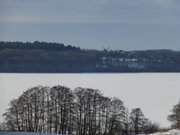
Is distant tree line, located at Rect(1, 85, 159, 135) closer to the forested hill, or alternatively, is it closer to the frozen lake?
the frozen lake

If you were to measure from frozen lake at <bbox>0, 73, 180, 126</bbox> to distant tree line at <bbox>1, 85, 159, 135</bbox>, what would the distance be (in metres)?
1.11

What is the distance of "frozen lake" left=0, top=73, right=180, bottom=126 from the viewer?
21828 millimetres

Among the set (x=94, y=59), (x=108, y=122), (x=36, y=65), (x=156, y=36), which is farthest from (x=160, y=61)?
(x=156, y=36)

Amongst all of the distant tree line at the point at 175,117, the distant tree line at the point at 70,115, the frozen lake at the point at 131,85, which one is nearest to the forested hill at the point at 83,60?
the frozen lake at the point at 131,85

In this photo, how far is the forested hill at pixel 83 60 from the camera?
2619 centimetres

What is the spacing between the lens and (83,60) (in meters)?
29.2

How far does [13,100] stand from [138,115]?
413 centimetres

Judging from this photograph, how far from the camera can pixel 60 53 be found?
2969cm

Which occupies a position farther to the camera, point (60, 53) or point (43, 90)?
point (60, 53)

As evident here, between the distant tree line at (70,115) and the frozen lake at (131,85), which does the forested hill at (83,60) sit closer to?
the frozen lake at (131,85)

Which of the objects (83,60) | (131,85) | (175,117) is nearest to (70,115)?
(175,117)

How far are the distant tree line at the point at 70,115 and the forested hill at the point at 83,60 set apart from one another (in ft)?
21.2

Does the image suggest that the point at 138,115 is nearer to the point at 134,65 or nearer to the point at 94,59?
the point at 94,59

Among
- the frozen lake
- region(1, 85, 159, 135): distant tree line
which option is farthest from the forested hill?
region(1, 85, 159, 135): distant tree line
